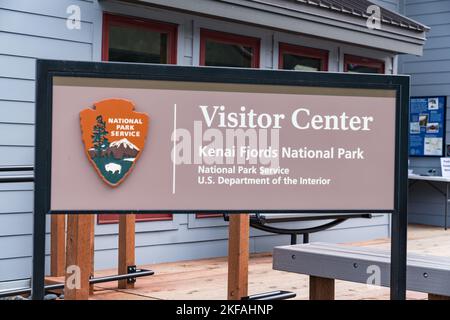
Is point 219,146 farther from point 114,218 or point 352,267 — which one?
point 114,218

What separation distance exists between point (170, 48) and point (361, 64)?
379 centimetres

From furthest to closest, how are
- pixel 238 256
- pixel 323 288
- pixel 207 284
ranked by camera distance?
pixel 207 284, pixel 238 256, pixel 323 288

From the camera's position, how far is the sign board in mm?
2965

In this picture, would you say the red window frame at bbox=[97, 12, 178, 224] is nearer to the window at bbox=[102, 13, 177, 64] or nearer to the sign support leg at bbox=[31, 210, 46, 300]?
the window at bbox=[102, 13, 177, 64]

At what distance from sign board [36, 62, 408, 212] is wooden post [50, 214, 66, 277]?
11.2ft

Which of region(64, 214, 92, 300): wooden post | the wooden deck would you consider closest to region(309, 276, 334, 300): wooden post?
region(64, 214, 92, 300): wooden post

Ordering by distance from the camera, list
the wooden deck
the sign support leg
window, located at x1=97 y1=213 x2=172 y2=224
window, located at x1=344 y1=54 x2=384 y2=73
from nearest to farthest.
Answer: the sign support leg, the wooden deck, window, located at x1=97 y1=213 x2=172 y2=224, window, located at x1=344 y1=54 x2=384 y2=73

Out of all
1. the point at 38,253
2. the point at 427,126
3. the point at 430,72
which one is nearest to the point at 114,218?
the point at 38,253

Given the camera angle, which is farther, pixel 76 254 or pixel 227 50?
pixel 227 50

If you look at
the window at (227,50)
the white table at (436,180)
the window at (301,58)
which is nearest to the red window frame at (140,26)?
the window at (227,50)

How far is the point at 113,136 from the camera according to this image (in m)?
2.98

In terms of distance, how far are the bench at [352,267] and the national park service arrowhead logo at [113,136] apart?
1.51 meters

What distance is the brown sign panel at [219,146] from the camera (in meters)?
2.97

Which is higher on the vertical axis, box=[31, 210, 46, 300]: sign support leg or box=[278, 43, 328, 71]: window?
box=[278, 43, 328, 71]: window
